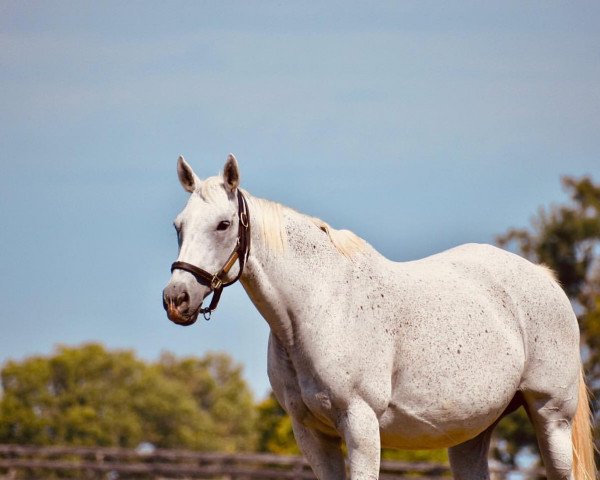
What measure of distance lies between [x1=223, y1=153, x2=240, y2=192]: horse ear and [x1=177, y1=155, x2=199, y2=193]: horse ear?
0.62 ft

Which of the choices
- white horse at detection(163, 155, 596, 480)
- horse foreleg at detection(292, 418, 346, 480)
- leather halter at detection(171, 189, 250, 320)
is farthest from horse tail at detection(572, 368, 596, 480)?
leather halter at detection(171, 189, 250, 320)

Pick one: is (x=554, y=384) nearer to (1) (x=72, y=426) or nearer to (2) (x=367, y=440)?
(2) (x=367, y=440)

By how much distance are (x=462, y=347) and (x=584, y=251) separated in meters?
Answer: 28.4

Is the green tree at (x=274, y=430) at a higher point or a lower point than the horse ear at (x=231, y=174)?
higher

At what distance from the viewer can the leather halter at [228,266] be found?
6.36 m

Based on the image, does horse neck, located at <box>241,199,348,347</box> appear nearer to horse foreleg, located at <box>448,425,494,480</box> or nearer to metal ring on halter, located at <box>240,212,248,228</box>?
metal ring on halter, located at <box>240,212,248,228</box>

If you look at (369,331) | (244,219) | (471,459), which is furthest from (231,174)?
(471,459)

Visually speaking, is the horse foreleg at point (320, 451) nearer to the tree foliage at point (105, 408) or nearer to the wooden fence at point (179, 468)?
the wooden fence at point (179, 468)

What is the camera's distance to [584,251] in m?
34.7

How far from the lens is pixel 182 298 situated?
20.7ft

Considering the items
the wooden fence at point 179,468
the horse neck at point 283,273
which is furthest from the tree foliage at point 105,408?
the horse neck at point 283,273

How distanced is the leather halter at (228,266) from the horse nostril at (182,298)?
0.40 ft

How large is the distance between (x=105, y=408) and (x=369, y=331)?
1880 inches

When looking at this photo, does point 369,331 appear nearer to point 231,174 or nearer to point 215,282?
point 215,282
